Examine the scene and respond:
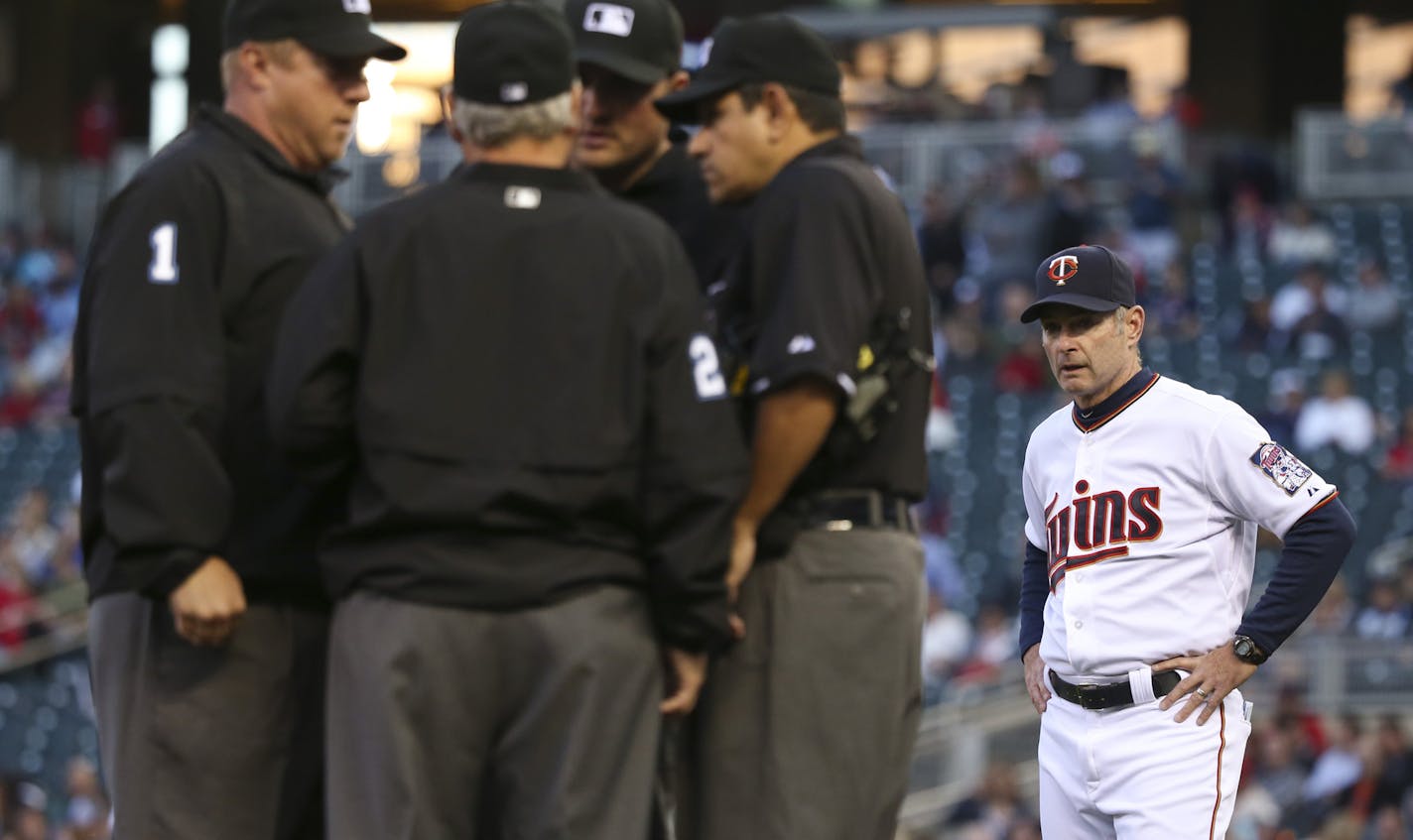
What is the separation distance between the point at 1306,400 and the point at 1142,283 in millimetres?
2333

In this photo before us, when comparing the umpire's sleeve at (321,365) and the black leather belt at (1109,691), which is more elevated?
the umpire's sleeve at (321,365)

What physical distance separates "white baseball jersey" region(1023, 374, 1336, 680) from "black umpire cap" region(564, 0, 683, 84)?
1.33m

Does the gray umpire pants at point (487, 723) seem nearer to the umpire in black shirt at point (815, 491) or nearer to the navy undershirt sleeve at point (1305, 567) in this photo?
the umpire in black shirt at point (815, 491)

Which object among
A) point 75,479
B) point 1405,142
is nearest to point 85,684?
point 75,479

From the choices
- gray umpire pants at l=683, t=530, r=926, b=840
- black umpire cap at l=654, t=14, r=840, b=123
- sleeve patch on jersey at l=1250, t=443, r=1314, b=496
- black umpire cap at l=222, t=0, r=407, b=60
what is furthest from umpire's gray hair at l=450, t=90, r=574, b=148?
sleeve patch on jersey at l=1250, t=443, r=1314, b=496

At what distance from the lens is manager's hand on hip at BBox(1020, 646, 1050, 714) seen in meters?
5.07

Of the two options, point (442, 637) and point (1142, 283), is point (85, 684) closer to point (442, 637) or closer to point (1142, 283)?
point (1142, 283)

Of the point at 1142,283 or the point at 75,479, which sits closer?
the point at 1142,283

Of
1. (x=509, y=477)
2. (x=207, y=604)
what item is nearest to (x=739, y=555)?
(x=509, y=477)

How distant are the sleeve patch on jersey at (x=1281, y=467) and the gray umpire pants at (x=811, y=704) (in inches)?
38.4

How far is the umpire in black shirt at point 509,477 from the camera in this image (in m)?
3.74

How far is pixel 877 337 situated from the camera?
167 inches

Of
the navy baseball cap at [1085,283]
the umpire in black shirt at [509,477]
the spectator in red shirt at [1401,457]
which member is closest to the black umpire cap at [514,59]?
the umpire in black shirt at [509,477]

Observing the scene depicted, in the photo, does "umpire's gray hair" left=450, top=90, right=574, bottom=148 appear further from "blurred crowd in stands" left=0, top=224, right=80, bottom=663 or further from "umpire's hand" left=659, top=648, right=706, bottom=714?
"blurred crowd in stands" left=0, top=224, right=80, bottom=663
